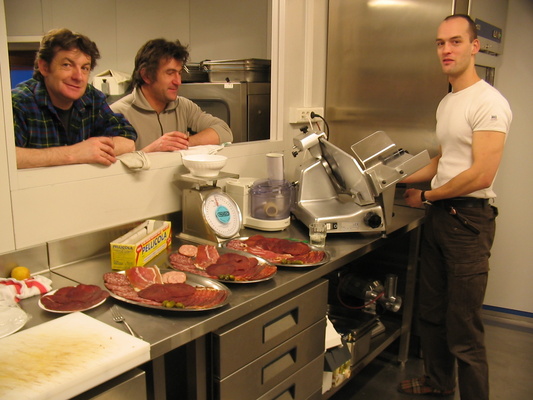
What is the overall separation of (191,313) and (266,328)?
288 mm

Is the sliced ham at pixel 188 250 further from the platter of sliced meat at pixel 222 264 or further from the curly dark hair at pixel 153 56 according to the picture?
the curly dark hair at pixel 153 56

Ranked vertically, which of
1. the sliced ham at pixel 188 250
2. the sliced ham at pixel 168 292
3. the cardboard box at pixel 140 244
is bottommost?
the sliced ham at pixel 168 292

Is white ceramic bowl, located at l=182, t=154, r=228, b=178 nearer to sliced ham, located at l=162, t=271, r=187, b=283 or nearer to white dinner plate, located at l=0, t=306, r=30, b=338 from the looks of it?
sliced ham, located at l=162, t=271, r=187, b=283

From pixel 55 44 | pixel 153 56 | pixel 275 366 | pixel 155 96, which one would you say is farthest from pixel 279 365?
pixel 153 56

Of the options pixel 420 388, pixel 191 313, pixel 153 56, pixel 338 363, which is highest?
pixel 153 56

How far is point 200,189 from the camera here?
6.14 feet

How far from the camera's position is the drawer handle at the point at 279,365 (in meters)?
1.54

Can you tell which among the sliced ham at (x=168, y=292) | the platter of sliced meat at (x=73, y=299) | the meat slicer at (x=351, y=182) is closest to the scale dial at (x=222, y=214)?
the meat slicer at (x=351, y=182)

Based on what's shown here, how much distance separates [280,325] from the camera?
1565mm

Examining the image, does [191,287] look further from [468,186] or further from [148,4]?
[148,4]

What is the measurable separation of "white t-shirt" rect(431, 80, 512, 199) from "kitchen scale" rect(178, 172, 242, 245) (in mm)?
907

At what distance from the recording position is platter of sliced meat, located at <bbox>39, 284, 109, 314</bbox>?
129 centimetres

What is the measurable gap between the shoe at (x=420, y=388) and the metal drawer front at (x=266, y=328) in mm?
936

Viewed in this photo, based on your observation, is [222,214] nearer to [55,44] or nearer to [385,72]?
[55,44]
